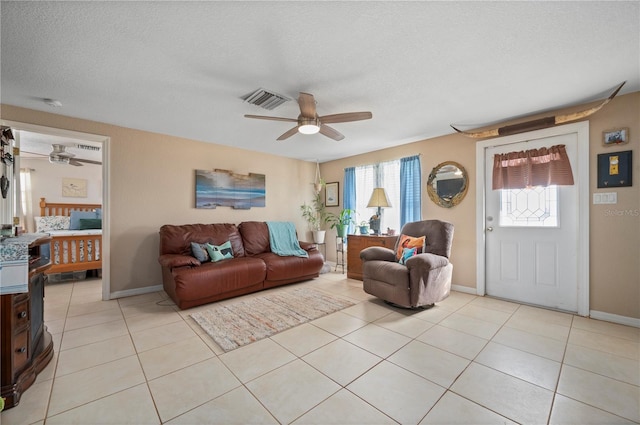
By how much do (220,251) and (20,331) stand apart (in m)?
2.11

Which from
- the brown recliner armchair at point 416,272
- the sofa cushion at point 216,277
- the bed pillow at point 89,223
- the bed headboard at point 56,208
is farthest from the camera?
the bed headboard at point 56,208

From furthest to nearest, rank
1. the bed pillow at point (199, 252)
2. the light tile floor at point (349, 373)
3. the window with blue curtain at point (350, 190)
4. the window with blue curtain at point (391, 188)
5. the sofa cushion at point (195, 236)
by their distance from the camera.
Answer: the window with blue curtain at point (350, 190) < the window with blue curtain at point (391, 188) < the sofa cushion at point (195, 236) < the bed pillow at point (199, 252) < the light tile floor at point (349, 373)

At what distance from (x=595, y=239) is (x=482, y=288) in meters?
1.30

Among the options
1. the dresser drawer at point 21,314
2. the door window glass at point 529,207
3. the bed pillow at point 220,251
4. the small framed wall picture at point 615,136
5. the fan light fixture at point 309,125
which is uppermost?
the fan light fixture at point 309,125

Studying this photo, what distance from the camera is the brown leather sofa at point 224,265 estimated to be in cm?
308

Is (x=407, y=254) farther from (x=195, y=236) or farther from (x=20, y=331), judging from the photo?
(x=20, y=331)

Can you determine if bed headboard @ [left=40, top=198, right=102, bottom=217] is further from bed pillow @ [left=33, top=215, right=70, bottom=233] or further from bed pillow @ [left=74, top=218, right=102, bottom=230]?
bed pillow @ [left=74, top=218, right=102, bottom=230]

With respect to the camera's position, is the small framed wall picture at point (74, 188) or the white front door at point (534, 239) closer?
the white front door at point (534, 239)

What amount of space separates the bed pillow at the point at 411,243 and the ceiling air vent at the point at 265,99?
232 centimetres

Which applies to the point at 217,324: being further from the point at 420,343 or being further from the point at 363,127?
the point at 363,127

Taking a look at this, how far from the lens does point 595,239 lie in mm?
2789

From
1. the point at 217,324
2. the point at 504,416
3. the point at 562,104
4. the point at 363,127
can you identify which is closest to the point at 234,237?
the point at 217,324

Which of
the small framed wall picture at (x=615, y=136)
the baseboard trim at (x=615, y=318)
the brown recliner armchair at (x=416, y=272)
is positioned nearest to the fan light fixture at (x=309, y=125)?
the brown recliner armchair at (x=416, y=272)

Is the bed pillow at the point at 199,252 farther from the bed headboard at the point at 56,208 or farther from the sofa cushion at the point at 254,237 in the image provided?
the bed headboard at the point at 56,208
